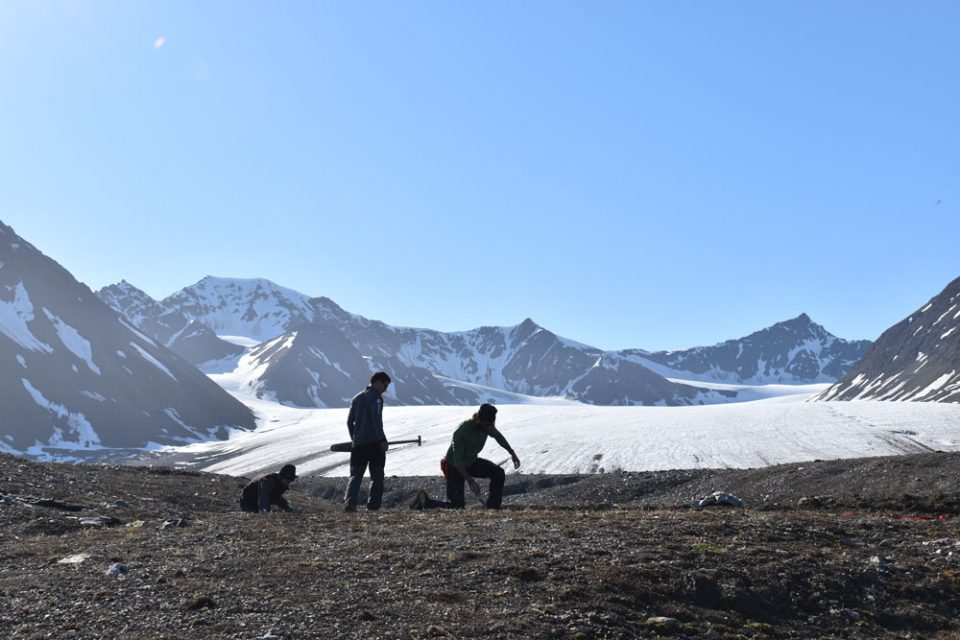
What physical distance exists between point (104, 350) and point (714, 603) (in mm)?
213364

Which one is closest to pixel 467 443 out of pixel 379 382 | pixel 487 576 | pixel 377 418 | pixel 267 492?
pixel 377 418

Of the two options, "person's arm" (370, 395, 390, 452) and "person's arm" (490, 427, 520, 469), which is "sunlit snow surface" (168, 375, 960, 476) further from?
"person's arm" (370, 395, 390, 452)

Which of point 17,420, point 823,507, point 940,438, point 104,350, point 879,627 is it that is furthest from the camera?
point 104,350

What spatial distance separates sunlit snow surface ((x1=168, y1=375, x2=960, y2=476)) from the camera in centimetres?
5509

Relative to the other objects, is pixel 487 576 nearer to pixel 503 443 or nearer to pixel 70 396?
pixel 503 443

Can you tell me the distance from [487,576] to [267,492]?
10582mm

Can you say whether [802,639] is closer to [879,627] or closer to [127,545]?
[879,627]

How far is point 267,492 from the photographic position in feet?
59.4

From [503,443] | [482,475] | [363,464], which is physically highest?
[503,443]

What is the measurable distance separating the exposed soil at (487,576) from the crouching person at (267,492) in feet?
9.29

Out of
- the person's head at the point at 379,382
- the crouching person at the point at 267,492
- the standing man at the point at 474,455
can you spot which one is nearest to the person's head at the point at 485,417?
the standing man at the point at 474,455

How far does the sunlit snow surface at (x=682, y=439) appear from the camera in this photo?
181 ft

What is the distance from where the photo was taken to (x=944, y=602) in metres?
8.78

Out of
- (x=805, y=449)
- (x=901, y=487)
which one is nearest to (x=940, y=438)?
(x=805, y=449)
